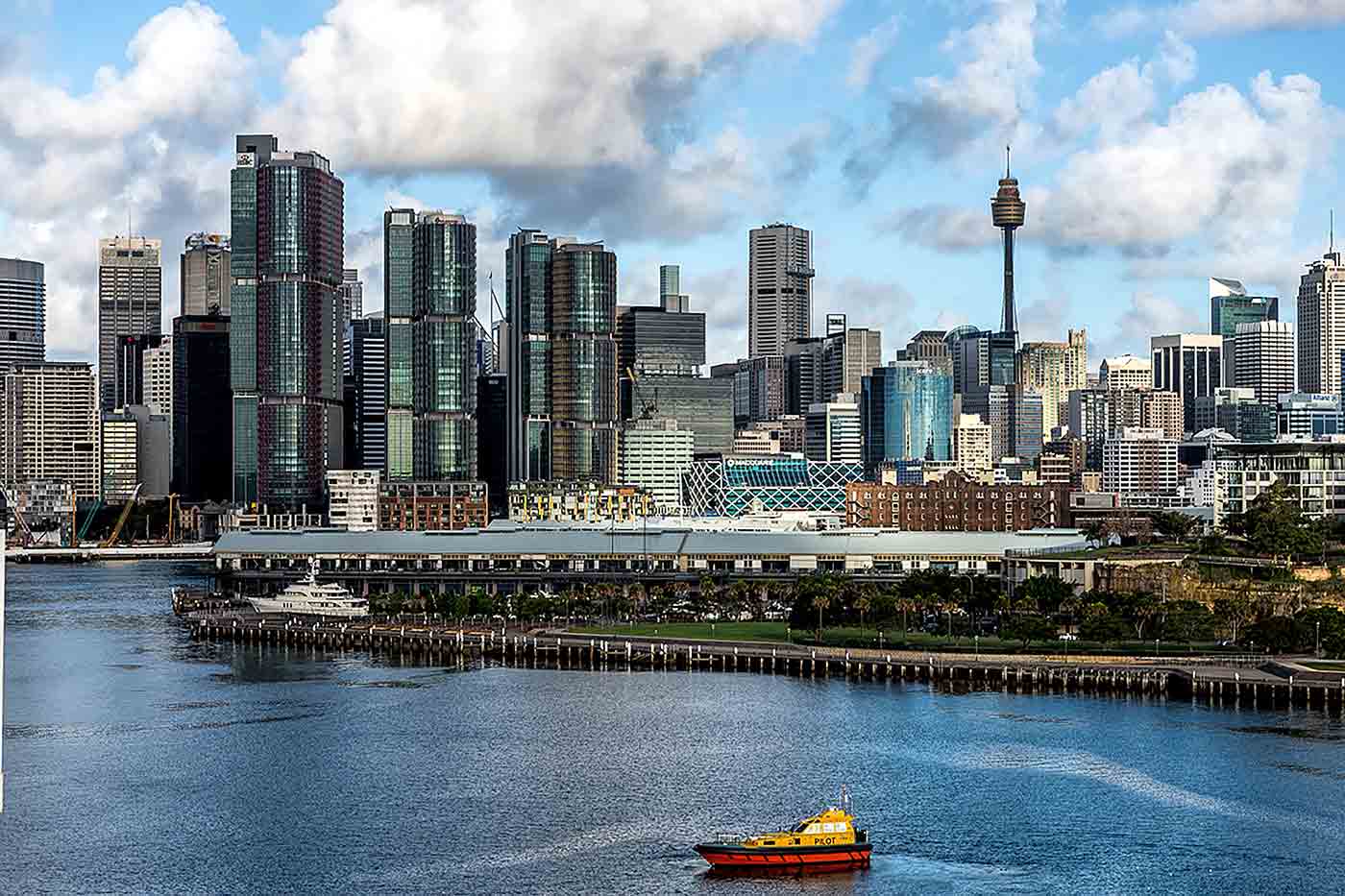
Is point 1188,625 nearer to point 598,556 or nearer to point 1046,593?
point 1046,593

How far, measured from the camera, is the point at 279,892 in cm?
Result: 4359

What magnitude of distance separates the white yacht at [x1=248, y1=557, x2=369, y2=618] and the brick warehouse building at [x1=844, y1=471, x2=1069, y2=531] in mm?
67634

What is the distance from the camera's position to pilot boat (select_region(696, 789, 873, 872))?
148 ft

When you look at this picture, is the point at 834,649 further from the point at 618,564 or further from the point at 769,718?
the point at 618,564

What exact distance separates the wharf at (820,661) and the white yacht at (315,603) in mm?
5768

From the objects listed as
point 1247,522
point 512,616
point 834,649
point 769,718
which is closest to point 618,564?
point 512,616

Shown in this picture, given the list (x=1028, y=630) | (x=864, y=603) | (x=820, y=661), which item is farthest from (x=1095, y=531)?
(x=820, y=661)

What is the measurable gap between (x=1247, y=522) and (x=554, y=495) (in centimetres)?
9667

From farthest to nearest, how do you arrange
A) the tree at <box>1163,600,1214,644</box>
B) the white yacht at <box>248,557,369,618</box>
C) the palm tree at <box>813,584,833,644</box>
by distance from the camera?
the white yacht at <box>248,557,369,618</box> → the palm tree at <box>813,584,833,644</box> → the tree at <box>1163,600,1214,644</box>

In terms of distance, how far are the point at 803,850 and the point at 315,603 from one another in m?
70.1

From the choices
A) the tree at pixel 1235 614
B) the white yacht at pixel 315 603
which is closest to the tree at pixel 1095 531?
the tree at pixel 1235 614

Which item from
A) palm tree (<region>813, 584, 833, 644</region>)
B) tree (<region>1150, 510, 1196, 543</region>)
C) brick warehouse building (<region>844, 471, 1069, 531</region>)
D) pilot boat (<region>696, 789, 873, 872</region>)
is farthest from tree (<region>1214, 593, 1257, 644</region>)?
brick warehouse building (<region>844, 471, 1069, 531</region>)

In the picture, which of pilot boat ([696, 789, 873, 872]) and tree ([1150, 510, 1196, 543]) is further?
tree ([1150, 510, 1196, 543])

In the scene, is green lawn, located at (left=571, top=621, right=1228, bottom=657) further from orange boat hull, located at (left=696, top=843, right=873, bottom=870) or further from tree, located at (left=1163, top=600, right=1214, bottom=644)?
orange boat hull, located at (left=696, top=843, right=873, bottom=870)
